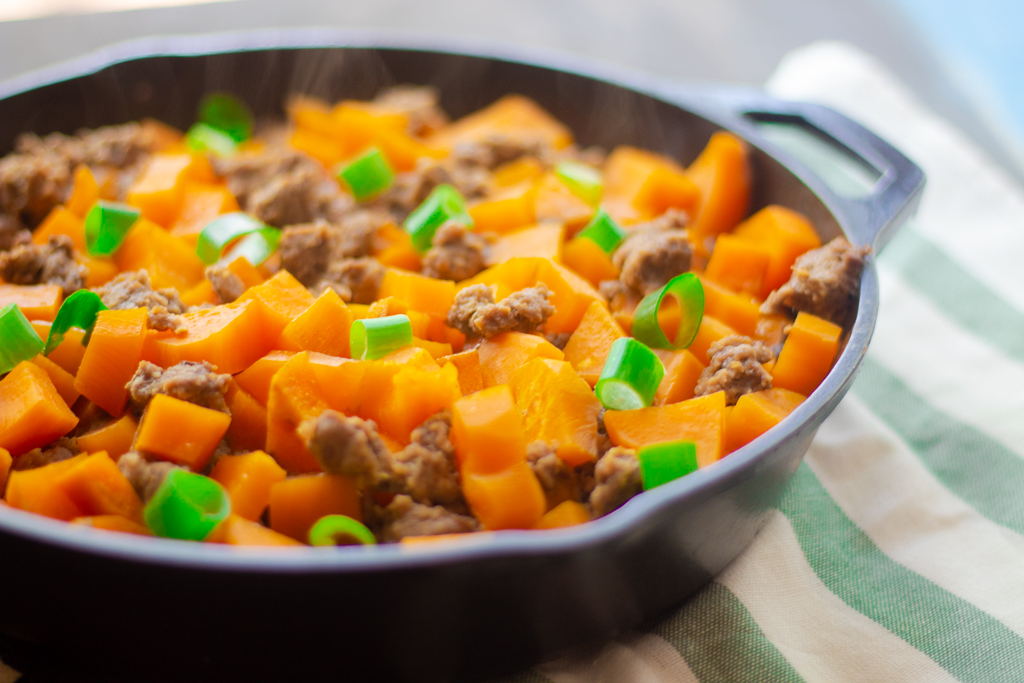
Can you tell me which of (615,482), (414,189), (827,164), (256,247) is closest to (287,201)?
(256,247)

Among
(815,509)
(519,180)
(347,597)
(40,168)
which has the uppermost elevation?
(519,180)

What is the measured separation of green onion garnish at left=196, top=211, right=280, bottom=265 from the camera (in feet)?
6.69

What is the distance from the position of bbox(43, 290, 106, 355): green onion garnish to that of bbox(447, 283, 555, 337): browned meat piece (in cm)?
78

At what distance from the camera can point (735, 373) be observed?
1.71 m

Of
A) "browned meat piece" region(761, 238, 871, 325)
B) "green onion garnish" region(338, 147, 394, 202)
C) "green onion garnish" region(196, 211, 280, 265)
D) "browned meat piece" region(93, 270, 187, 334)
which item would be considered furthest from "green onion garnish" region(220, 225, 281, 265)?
"browned meat piece" region(761, 238, 871, 325)

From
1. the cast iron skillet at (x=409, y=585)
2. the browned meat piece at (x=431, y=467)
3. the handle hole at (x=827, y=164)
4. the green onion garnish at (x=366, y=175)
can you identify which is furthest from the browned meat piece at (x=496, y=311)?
the handle hole at (x=827, y=164)

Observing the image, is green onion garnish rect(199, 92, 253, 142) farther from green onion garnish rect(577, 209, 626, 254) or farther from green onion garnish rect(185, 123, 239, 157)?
green onion garnish rect(577, 209, 626, 254)

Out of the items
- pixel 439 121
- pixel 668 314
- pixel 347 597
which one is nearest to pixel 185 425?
pixel 347 597

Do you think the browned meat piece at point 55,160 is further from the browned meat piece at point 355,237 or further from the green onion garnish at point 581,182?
the green onion garnish at point 581,182

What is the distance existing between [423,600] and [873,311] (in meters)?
1.14

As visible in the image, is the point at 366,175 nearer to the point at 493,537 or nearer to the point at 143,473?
the point at 143,473

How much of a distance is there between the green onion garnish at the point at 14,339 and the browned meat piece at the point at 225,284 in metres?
0.39

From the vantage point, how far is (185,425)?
1488mm

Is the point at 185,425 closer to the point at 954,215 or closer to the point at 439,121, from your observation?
the point at 439,121
